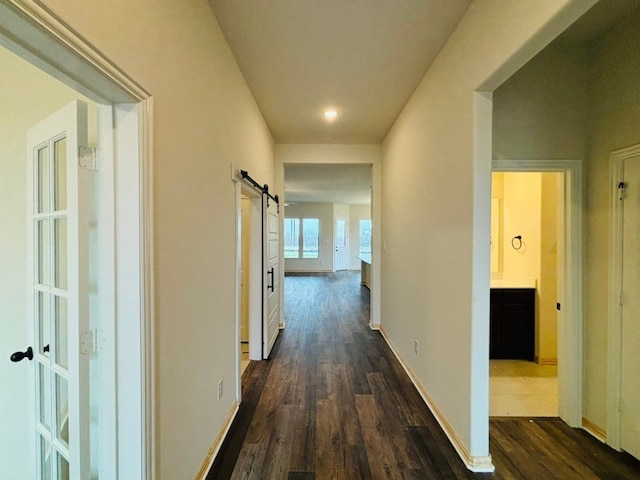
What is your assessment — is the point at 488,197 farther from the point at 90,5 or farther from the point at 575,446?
the point at 90,5

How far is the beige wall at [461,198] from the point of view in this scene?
1592 mm

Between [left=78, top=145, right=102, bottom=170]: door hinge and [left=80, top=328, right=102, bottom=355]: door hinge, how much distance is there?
626 mm

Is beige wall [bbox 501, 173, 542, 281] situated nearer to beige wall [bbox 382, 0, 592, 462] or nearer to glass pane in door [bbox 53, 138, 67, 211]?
beige wall [bbox 382, 0, 592, 462]

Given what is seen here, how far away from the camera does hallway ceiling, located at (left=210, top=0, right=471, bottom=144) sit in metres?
1.96

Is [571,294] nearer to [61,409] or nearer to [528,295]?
[528,295]

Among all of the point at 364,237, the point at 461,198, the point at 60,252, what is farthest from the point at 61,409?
the point at 364,237

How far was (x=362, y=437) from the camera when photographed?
2.23 metres

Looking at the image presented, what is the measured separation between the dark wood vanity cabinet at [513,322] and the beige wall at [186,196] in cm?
296

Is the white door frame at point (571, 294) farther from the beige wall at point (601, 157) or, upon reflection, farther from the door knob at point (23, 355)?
the door knob at point (23, 355)

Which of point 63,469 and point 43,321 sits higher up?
point 43,321

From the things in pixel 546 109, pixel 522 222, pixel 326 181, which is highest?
pixel 326 181

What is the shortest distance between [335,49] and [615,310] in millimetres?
2744

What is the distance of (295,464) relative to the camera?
196 centimetres

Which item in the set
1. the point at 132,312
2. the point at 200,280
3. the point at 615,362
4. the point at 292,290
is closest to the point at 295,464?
the point at 200,280
